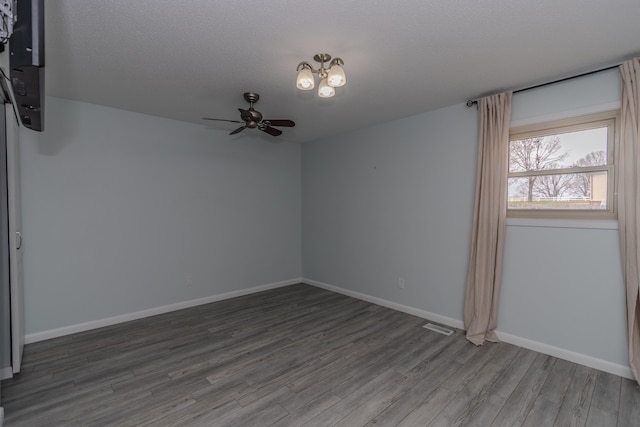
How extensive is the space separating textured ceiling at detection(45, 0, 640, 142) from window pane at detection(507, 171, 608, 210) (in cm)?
92

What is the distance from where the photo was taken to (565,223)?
2689 millimetres

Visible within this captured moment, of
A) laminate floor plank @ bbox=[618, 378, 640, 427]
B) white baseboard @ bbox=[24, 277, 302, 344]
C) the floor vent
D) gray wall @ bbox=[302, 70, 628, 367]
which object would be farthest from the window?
white baseboard @ bbox=[24, 277, 302, 344]

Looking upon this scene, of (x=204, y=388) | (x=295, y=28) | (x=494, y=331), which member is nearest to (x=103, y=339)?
(x=204, y=388)

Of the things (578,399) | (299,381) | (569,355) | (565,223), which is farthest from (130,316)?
(565,223)

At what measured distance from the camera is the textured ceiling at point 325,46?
178cm

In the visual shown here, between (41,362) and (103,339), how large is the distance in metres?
0.50

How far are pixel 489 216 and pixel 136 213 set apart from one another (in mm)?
4033

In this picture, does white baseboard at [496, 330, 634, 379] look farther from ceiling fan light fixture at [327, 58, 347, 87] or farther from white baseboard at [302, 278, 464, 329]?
ceiling fan light fixture at [327, 58, 347, 87]

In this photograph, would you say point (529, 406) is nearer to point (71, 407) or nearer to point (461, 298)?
point (461, 298)

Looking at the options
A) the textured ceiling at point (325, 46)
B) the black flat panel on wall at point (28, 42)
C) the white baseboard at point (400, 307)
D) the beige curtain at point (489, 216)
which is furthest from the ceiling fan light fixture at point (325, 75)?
the white baseboard at point (400, 307)

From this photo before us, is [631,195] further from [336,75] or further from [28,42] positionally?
[28,42]

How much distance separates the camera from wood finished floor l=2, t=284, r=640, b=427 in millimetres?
1982

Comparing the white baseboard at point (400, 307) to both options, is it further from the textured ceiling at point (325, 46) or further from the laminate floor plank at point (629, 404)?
the textured ceiling at point (325, 46)

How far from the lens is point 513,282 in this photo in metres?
3.00
